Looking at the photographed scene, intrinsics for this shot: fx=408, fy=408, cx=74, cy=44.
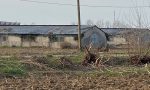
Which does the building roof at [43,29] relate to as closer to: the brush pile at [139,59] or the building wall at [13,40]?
the building wall at [13,40]

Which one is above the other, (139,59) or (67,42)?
(139,59)

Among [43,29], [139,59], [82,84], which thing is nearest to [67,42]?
[43,29]

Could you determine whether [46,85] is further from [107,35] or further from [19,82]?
[107,35]

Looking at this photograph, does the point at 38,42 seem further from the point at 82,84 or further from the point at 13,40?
the point at 82,84

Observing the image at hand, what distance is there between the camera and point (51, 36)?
55.5 meters

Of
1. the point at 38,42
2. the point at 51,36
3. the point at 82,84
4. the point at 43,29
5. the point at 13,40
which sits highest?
the point at 43,29

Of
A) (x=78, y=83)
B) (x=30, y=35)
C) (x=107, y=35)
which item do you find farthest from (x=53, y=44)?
(x=78, y=83)

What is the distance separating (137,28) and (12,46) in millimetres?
34033

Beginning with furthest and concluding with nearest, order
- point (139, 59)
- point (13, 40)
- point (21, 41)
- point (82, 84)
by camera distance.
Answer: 1. point (13, 40)
2. point (21, 41)
3. point (139, 59)
4. point (82, 84)

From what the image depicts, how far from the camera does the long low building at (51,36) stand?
54594mm

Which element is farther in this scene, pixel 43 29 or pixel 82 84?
pixel 43 29

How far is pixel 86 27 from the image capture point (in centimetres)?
5619

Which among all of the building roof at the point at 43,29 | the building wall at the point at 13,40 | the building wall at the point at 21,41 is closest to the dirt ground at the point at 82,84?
the building roof at the point at 43,29

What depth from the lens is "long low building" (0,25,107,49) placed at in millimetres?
54594
